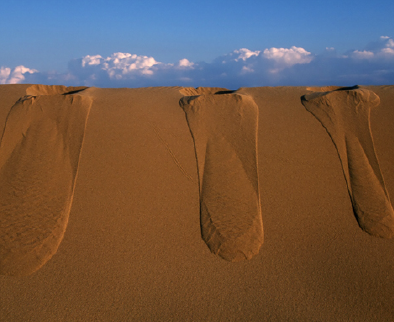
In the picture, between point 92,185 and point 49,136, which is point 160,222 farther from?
point 49,136

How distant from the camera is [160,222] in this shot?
3.98 m

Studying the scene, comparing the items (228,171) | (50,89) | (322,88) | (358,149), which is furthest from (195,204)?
(50,89)

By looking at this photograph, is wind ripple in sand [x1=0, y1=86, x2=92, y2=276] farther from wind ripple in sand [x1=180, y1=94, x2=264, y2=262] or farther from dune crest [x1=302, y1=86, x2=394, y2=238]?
dune crest [x1=302, y1=86, x2=394, y2=238]

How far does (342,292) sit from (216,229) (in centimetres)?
160

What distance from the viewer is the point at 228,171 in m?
4.40

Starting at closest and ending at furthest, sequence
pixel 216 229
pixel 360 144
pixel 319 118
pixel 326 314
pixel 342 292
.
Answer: pixel 326 314
pixel 342 292
pixel 216 229
pixel 360 144
pixel 319 118

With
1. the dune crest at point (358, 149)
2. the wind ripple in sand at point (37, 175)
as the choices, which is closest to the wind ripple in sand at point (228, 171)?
the dune crest at point (358, 149)

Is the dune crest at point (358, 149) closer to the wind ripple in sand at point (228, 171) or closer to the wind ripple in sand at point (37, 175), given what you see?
the wind ripple in sand at point (228, 171)

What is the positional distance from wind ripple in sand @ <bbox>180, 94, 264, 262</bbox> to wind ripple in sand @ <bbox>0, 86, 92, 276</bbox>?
196 centimetres

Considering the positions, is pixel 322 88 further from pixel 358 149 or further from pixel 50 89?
pixel 50 89

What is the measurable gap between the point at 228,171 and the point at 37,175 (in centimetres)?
292

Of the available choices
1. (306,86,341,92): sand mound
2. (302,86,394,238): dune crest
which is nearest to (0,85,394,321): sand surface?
(302,86,394,238): dune crest

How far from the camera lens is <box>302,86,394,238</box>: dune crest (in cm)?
399

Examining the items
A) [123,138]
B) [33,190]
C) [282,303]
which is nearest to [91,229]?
[33,190]
